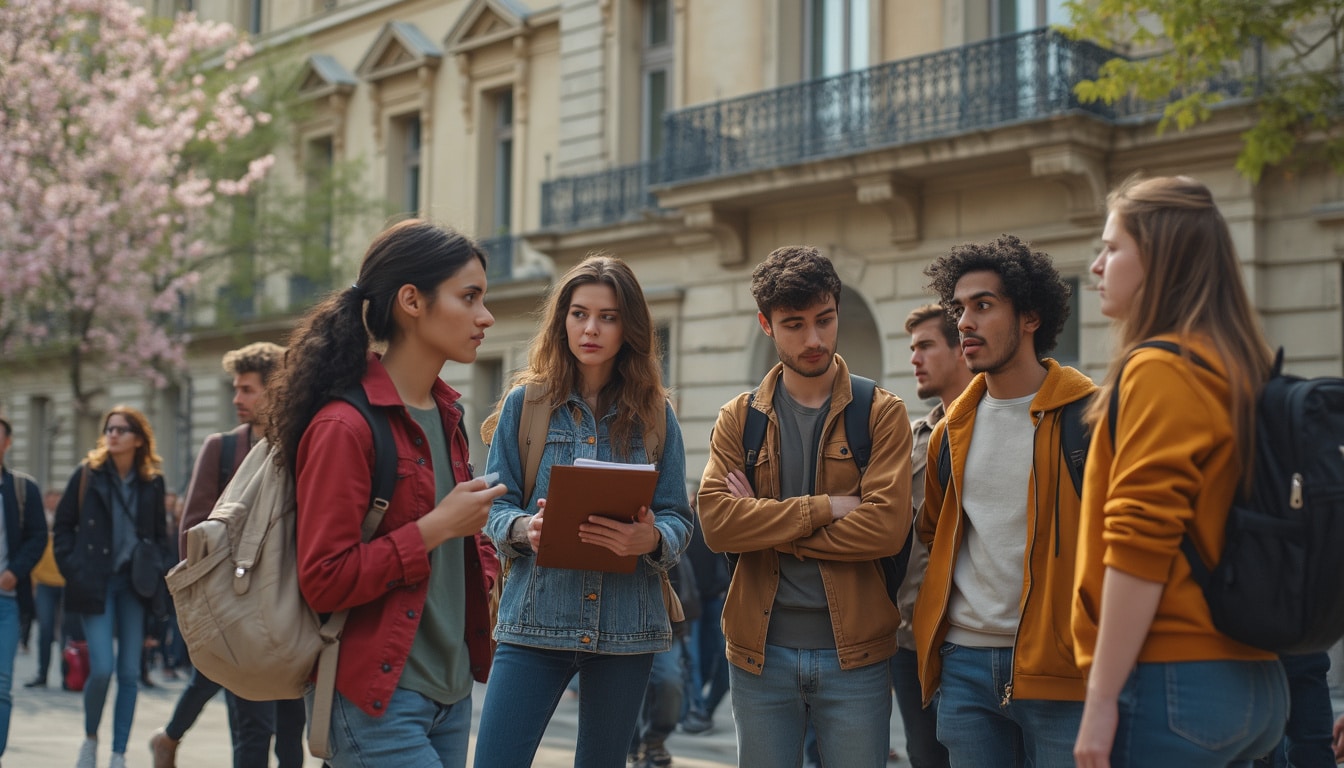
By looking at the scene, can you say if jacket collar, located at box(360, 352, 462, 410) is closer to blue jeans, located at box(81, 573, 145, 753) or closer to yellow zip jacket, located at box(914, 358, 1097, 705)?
yellow zip jacket, located at box(914, 358, 1097, 705)

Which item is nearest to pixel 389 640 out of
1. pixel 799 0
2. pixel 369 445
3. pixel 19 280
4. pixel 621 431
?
pixel 369 445

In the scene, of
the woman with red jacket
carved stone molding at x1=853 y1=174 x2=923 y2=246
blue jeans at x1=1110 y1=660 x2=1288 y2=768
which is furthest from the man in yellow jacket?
carved stone molding at x1=853 y1=174 x2=923 y2=246

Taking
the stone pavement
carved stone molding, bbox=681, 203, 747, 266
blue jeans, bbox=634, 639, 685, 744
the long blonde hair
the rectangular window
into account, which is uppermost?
the rectangular window

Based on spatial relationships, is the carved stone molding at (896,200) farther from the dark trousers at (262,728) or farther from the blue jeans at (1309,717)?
the blue jeans at (1309,717)

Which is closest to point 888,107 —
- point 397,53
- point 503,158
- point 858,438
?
point 503,158

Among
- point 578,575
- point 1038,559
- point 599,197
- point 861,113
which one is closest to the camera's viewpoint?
point 1038,559

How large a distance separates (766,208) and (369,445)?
1468cm

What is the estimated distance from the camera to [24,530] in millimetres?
7836

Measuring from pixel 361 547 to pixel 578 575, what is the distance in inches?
42.3

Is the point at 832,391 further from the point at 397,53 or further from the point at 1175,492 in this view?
the point at 397,53

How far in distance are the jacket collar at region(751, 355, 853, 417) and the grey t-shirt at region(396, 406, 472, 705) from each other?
3.91ft

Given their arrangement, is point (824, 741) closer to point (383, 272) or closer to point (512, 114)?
point (383, 272)

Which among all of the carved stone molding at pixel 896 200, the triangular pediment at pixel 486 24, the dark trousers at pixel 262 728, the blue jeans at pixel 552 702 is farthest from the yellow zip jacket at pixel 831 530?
the triangular pediment at pixel 486 24

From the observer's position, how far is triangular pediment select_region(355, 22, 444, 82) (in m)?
24.0
